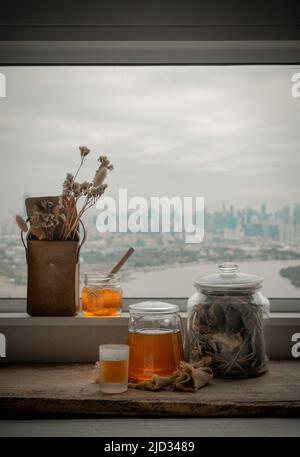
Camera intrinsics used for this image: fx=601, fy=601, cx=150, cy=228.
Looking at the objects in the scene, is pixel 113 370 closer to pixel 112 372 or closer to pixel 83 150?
pixel 112 372

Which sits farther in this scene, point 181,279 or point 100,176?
point 181,279

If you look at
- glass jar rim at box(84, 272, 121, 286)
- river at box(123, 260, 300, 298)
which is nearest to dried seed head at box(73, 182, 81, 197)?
glass jar rim at box(84, 272, 121, 286)

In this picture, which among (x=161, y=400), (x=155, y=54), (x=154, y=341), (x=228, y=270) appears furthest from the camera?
(x=155, y=54)

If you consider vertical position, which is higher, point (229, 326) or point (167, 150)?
point (167, 150)

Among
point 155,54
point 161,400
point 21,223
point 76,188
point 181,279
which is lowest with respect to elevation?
point 161,400

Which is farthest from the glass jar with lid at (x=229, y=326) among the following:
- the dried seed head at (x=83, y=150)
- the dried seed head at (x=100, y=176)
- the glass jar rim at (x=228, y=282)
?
the dried seed head at (x=83, y=150)

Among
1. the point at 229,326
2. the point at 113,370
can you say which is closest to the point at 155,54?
the point at 229,326
